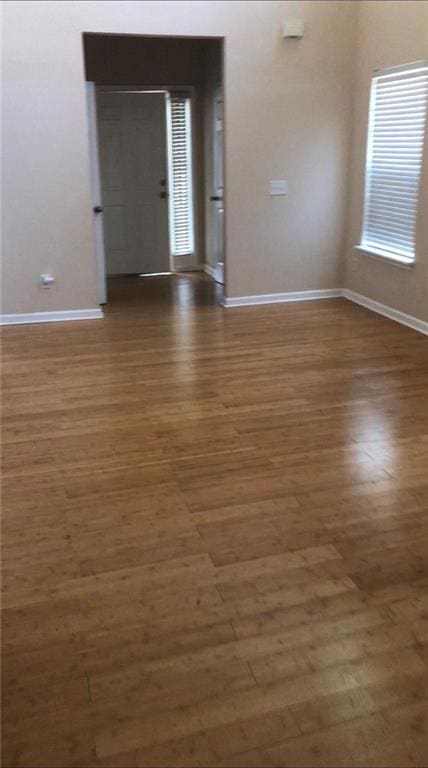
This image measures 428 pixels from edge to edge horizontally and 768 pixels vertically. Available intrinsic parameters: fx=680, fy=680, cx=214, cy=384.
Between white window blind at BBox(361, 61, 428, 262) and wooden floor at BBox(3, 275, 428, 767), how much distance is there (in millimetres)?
1553

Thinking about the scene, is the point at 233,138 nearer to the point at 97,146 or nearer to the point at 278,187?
the point at 278,187

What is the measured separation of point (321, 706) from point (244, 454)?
1.66 meters

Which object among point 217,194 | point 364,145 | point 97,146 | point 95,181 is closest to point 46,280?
point 95,181

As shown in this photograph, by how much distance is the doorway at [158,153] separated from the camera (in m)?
7.63

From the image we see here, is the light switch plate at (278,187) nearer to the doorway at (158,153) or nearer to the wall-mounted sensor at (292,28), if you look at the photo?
the doorway at (158,153)

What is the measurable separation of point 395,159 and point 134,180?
353cm

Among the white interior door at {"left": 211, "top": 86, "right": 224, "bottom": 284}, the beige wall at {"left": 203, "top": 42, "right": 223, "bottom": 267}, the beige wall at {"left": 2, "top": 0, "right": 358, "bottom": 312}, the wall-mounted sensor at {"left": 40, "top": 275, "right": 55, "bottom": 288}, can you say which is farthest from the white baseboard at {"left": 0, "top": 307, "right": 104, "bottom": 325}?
the beige wall at {"left": 203, "top": 42, "right": 223, "bottom": 267}

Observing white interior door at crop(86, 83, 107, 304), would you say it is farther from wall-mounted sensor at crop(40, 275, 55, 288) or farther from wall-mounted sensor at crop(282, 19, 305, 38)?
wall-mounted sensor at crop(282, 19, 305, 38)

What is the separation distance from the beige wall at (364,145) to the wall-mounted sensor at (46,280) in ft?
9.57

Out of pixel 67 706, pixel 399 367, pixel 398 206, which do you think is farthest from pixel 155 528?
pixel 398 206

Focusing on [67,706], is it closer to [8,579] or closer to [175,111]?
[8,579]

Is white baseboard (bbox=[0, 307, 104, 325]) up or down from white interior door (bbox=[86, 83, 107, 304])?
down

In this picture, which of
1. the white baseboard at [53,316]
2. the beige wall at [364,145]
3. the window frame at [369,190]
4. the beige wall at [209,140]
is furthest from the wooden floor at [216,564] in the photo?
the beige wall at [209,140]

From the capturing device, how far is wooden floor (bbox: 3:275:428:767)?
1853 mm
